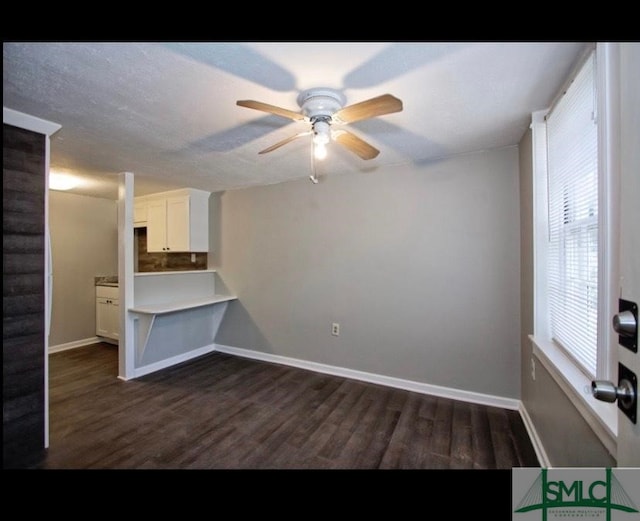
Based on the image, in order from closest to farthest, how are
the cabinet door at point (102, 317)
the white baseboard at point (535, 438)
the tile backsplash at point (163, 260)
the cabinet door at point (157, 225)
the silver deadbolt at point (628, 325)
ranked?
the silver deadbolt at point (628, 325) → the white baseboard at point (535, 438) → the cabinet door at point (157, 225) → the cabinet door at point (102, 317) → the tile backsplash at point (163, 260)

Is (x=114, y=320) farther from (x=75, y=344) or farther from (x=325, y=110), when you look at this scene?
(x=325, y=110)

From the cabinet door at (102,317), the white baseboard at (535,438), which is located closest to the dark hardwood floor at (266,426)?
the white baseboard at (535,438)

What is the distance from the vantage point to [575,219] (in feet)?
4.59

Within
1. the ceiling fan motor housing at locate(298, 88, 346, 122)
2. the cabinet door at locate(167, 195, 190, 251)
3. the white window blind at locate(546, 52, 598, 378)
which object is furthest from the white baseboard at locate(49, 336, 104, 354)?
the white window blind at locate(546, 52, 598, 378)

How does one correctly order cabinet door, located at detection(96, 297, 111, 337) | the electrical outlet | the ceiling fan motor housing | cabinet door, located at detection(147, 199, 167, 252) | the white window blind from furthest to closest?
cabinet door, located at detection(96, 297, 111, 337)
cabinet door, located at detection(147, 199, 167, 252)
the electrical outlet
the ceiling fan motor housing
the white window blind

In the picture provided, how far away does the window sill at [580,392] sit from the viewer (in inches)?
36.4

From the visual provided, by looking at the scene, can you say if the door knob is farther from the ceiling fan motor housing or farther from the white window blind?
the ceiling fan motor housing

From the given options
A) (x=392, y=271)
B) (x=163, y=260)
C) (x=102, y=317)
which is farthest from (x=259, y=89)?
(x=102, y=317)

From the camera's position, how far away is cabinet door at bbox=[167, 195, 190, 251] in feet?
11.9

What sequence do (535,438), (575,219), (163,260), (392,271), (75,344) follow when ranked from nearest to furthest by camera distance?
(575,219) → (535,438) → (392,271) → (75,344) → (163,260)

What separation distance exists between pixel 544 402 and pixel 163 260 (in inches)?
190

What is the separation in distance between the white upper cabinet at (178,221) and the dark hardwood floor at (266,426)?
5.55 feet

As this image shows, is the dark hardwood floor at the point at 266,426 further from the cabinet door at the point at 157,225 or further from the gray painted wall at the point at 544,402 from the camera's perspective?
the cabinet door at the point at 157,225

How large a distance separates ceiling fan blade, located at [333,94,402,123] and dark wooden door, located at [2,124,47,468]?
1.96 metres
